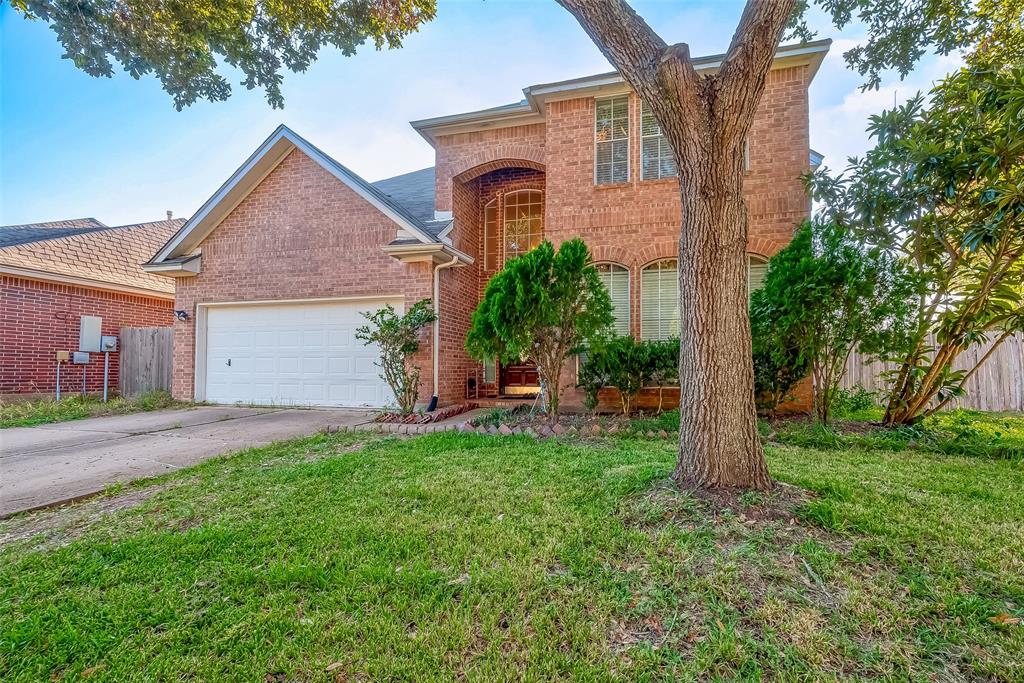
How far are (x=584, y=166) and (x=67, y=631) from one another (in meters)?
8.72

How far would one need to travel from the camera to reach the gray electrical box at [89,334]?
34.1 feet

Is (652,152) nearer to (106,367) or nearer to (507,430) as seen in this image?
(507,430)

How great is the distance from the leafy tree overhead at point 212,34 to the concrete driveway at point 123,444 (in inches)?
187

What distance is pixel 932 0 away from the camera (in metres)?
6.44

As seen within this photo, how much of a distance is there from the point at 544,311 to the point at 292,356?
585 cm

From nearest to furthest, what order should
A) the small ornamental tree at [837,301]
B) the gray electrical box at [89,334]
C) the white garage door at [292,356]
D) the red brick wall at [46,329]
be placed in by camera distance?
the small ornamental tree at [837,301]
the white garage door at [292,356]
the red brick wall at [46,329]
the gray electrical box at [89,334]

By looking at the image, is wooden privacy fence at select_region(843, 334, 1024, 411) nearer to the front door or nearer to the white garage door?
the front door

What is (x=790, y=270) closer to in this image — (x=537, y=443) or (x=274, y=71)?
(x=537, y=443)

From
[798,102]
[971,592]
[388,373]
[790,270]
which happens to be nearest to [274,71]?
[388,373]

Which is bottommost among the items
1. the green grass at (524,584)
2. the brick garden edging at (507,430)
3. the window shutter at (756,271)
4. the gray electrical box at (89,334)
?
the green grass at (524,584)

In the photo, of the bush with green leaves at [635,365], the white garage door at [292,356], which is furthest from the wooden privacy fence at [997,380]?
the white garage door at [292,356]

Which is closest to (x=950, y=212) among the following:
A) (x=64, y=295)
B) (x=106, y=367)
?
(x=106, y=367)

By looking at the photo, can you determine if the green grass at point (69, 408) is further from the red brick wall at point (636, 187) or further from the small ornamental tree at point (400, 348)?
the red brick wall at point (636, 187)

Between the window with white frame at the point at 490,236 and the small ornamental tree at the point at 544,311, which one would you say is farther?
the window with white frame at the point at 490,236
